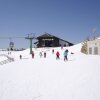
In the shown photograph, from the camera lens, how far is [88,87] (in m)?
12.9

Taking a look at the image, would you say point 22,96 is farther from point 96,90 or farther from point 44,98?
point 96,90

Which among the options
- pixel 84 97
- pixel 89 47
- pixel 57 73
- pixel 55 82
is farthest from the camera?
pixel 89 47

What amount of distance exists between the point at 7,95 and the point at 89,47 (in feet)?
90.0

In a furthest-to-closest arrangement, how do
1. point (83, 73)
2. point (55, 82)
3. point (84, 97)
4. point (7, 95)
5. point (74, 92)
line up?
point (83, 73) < point (55, 82) < point (7, 95) < point (74, 92) < point (84, 97)

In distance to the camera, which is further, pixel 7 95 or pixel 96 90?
pixel 7 95

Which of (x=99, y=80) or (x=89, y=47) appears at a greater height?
(x=89, y=47)

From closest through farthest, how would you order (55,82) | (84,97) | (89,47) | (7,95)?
(84,97) → (7,95) → (55,82) → (89,47)

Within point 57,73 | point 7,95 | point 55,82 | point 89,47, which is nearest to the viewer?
point 7,95

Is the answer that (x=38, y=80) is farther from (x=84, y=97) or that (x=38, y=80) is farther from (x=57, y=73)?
(x=84, y=97)

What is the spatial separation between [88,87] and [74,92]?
1.05 meters

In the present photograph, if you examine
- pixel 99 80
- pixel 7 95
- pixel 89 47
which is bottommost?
pixel 7 95

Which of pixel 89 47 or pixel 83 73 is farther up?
pixel 89 47

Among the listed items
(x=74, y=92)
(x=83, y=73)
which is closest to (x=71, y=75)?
(x=83, y=73)

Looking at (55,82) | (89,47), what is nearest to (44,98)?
(55,82)
